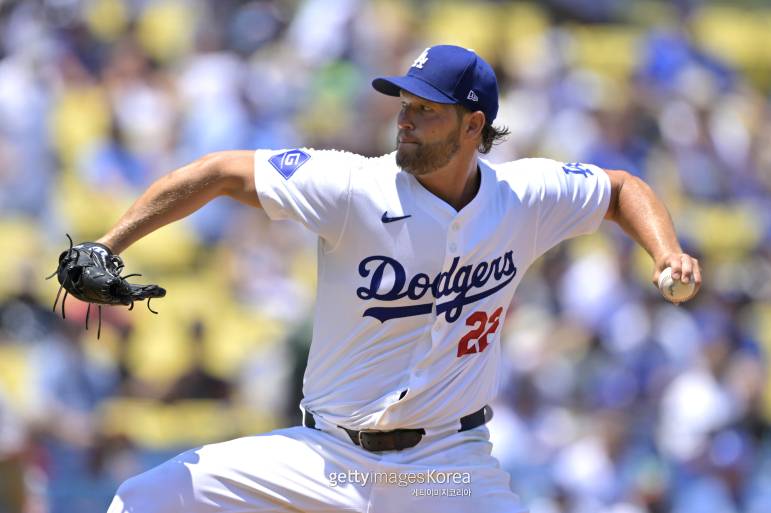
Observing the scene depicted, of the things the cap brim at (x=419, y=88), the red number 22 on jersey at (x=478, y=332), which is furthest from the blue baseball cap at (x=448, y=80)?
the red number 22 on jersey at (x=478, y=332)

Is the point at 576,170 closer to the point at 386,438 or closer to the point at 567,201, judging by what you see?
the point at 567,201

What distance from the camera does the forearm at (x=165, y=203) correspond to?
13.9 feet

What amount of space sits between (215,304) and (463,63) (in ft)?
15.7

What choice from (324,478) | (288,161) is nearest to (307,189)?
(288,161)

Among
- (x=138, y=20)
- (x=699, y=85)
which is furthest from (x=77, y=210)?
(x=699, y=85)

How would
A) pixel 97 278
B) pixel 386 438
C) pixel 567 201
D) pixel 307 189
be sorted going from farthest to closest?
pixel 567 201 → pixel 386 438 → pixel 307 189 → pixel 97 278

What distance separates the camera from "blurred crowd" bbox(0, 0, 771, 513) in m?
8.12

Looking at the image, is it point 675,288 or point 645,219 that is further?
point 645,219

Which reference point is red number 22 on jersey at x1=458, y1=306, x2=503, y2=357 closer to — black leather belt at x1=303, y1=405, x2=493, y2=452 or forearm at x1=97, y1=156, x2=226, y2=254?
black leather belt at x1=303, y1=405, x2=493, y2=452

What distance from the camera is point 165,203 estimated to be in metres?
4.23

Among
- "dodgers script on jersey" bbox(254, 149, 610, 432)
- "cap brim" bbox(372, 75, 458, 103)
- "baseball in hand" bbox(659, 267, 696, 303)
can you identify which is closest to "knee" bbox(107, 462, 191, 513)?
"dodgers script on jersey" bbox(254, 149, 610, 432)

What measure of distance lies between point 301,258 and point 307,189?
198 inches

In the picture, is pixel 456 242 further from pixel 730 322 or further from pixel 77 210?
pixel 730 322

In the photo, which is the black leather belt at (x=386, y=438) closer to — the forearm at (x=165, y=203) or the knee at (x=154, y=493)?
the knee at (x=154, y=493)
